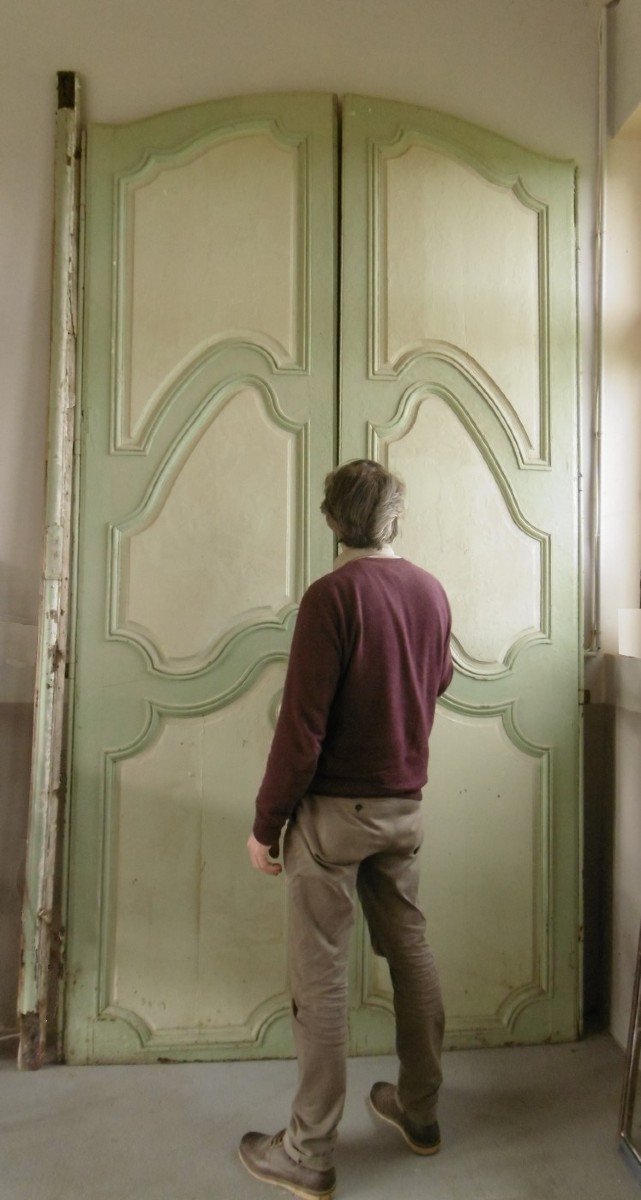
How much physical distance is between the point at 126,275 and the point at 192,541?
74 cm

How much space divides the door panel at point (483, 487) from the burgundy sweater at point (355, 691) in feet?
2.05

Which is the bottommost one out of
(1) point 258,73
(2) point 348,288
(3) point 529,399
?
(3) point 529,399

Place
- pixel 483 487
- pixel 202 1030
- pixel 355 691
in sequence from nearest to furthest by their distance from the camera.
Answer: pixel 355 691, pixel 202 1030, pixel 483 487

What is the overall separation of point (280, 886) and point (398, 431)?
4.13 feet

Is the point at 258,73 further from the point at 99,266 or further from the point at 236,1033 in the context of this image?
the point at 236,1033

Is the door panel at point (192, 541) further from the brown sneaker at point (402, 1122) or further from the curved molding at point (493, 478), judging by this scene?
the brown sneaker at point (402, 1122)

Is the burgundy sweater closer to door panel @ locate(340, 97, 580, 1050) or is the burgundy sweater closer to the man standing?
the man standing

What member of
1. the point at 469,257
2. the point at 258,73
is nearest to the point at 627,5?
the point at 469,257

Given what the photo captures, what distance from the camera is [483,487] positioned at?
241cm

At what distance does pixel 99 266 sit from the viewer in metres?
2.33

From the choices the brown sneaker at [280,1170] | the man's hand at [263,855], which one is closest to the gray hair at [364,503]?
the man's hand at [263,855]

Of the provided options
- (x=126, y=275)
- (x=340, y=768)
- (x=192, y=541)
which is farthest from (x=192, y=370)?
(x=340, y=768)

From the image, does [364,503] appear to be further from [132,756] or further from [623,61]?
[623,61]

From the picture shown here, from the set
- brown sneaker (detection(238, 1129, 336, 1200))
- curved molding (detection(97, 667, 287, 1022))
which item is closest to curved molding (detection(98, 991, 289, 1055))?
curved molding (detection(97, 667, 287, 1022))
